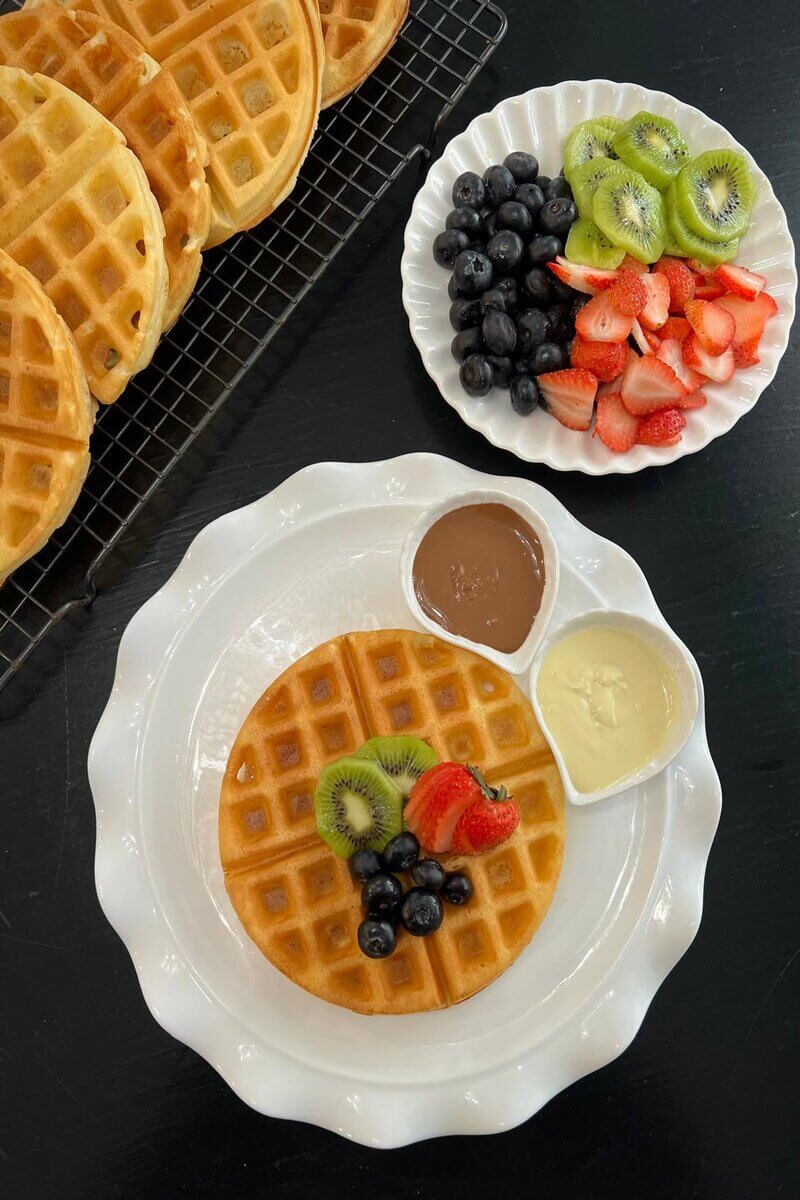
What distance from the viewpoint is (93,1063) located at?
2535 mm

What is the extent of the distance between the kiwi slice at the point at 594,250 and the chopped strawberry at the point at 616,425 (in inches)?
14.8

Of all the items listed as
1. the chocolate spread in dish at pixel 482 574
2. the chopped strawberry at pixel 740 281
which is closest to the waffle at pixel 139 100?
the chocolate spread in dish at pixel 482 574

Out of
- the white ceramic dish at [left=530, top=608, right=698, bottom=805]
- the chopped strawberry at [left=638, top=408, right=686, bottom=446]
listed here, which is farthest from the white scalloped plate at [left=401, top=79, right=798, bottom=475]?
the white ceramic dish at [left=530, top=608, right=698, bottom=805]

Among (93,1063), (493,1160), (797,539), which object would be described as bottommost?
(493,1160)

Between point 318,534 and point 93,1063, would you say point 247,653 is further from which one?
point 93,1063

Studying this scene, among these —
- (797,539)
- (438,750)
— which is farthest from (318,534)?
(797,539)

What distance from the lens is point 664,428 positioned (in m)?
2.53

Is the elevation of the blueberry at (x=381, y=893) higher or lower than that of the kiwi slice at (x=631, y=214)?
lower

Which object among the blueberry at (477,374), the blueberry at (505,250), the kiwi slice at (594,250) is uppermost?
the blueberry at (505,250)

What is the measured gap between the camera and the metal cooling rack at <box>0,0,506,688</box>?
8.70 feet

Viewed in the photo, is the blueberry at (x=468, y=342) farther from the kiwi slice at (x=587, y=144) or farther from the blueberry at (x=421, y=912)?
the blueberry at (x=421, y=912)

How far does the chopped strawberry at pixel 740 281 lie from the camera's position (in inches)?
102

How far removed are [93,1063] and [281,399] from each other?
6.65ft

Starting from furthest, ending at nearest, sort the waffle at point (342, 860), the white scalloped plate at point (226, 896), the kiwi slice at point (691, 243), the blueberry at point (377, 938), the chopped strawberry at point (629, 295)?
the kiwi slice at point (691, 243), the chopped strawberry at point (629, 295), the white scalloped plate at point (226, 896), the waffle at point (342, 860), the blueberry at point (377, 938)
